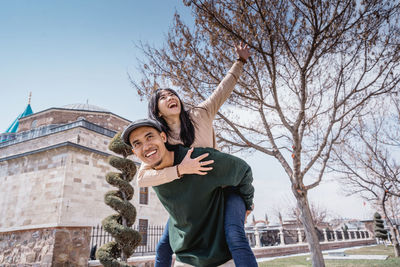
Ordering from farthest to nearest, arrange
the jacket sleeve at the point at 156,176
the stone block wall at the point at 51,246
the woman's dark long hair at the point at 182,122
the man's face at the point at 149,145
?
the stone block wall at the point at 51,246, the woman's dark long hair at the point at 182,122, the man's face at the point at 149,145, the jacket sleeve at the point at 156,176

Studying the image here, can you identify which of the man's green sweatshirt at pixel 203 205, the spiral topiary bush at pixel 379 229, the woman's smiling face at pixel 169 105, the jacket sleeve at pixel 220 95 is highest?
the jacket sleeve at pixel 220 95

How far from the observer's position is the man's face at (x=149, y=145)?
1.59 metres

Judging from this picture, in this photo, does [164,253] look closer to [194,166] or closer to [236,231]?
[236,231]

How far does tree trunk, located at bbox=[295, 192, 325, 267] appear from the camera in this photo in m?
5.68

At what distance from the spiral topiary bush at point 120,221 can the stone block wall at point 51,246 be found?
0.60m

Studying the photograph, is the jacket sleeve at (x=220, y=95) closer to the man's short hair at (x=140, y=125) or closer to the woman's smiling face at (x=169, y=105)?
the woman's smiling face at (x=169, y=105)

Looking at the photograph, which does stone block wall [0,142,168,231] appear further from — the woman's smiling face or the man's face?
the man's face

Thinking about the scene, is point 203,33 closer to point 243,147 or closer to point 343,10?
point 343,10

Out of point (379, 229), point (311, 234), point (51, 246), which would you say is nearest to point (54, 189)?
point (51, 246)

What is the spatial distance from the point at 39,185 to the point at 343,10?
14.8 meters

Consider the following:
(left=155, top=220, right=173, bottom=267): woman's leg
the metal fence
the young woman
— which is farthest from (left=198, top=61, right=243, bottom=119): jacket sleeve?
the metal fence

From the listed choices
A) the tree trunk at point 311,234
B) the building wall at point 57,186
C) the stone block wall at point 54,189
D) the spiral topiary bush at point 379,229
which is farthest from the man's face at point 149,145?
the spiral topiary bush at point 379,229

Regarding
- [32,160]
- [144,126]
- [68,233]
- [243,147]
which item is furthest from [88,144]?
[144,126]

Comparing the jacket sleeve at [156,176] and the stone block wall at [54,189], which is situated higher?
the stone block wall at [54,189]
